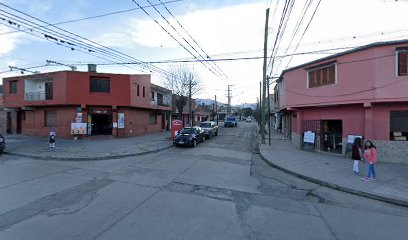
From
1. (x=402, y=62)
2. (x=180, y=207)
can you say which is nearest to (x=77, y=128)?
(x=180, y=207)

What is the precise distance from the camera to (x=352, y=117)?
1367 centimetres

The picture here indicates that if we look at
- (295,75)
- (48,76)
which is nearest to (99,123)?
(48,76)

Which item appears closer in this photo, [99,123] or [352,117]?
[352,117]

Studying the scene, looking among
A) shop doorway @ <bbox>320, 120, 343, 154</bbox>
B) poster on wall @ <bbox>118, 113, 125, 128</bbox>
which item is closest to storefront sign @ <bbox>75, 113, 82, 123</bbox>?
poster on wall @ <bbox>118, 113, 125, 128</bbox>

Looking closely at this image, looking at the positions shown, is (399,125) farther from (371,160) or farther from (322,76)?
(371,160)

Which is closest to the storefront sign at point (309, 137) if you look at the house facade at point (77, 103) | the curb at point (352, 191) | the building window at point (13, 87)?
the curb at point (352, 191)

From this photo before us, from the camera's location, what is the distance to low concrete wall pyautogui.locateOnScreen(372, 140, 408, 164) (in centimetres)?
1223

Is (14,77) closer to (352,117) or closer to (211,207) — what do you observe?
(211,207)

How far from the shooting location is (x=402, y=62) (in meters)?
Answer: 11.9

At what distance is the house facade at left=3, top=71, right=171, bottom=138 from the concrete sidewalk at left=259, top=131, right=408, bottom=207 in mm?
15422

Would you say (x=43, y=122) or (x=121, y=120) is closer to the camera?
(x=43, y=122)

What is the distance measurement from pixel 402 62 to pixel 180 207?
502 inches

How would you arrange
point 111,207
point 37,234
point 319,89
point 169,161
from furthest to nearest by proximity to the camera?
point 319,89
point 169,161
point 111,207
point 37,234

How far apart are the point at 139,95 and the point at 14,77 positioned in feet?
43.2
